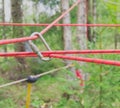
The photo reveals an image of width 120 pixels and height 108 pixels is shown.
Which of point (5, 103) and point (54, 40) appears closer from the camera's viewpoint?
point (5, 103)

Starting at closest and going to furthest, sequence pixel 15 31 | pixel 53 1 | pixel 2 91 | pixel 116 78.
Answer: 1. pixel 116 78
2. pixel 2 91
3. pixel 15 31
4. pixel 53 1

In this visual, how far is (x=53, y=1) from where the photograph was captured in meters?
7.74

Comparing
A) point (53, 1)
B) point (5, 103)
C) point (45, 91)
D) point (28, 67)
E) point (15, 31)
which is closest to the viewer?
point (5, 103)

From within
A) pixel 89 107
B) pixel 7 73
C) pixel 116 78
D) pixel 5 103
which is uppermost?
pixel 116 78

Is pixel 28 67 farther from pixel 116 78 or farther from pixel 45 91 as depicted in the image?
pixel 116 78

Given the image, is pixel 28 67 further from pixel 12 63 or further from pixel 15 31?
pixel 15 31

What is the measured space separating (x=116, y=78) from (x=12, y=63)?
14.4 feet

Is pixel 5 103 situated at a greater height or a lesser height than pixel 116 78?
lesser

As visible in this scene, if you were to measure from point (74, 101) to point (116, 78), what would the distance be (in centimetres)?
33

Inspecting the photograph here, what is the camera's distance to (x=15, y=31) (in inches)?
224

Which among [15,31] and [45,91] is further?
[15,31]

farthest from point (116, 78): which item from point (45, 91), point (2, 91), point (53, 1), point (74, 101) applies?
point (53, 1)

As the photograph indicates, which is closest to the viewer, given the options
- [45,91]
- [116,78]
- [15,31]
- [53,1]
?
[116,78]

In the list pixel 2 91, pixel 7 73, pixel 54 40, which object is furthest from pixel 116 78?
pixel 7 73
